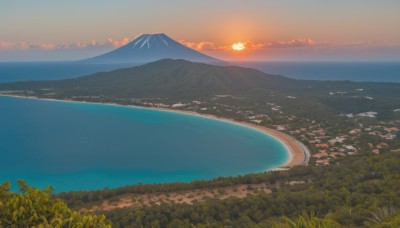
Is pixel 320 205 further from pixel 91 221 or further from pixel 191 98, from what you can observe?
pixel 191 98

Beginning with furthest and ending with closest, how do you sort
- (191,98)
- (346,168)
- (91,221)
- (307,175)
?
(191,98), (307,175), (346,168), (91,221)

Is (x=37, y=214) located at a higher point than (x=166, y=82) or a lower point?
lower

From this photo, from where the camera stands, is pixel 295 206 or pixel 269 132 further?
pixel 269 132

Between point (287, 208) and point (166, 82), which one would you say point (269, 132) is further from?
point (166, 82)

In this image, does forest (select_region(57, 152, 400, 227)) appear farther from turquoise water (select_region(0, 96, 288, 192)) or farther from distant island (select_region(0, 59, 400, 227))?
turquoise water (select_region(0, 96, 288, 192))

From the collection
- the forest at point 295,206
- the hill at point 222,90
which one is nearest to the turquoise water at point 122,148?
the forest at point 295,206

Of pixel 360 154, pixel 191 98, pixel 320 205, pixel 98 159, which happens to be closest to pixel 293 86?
pixel 191 98

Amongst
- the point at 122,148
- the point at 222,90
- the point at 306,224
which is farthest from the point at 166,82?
the point at 306,224
